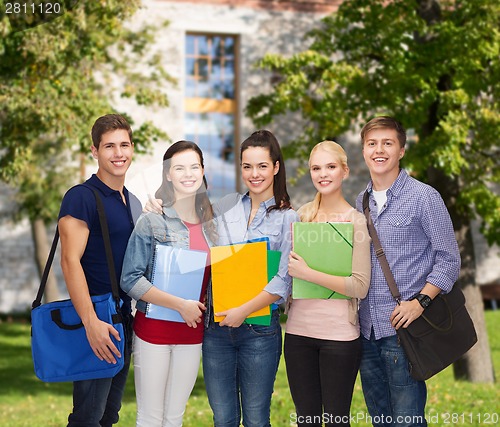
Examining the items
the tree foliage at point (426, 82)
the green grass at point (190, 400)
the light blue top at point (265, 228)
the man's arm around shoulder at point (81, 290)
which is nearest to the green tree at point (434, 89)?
the tree foliage at point (426, 82)

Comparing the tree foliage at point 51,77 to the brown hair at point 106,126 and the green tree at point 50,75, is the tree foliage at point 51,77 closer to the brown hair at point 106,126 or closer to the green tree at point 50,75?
the green tree at point 50,75

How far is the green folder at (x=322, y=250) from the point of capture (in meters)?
4.04

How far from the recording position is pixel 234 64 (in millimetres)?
22906

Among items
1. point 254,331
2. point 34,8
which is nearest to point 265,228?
point 254,331

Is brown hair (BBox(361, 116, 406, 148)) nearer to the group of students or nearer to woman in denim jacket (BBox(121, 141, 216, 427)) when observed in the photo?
the group of students

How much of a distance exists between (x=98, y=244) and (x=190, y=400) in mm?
7294

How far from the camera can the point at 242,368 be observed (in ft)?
13.5

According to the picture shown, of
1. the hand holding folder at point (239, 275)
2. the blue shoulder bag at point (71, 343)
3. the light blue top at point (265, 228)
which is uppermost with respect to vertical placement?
the light blue top at point (265, 228)

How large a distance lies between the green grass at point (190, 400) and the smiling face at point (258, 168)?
453 cm

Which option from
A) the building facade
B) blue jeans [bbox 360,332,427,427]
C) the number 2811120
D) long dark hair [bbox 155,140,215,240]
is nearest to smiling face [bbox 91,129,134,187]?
long dark hair [bbox 155,140,215,240]

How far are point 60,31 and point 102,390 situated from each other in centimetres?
691

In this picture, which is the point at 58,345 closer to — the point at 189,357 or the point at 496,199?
the point at 189,357

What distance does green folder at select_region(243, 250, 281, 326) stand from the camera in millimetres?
4082

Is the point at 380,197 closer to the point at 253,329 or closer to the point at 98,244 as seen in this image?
the point at 253,329
